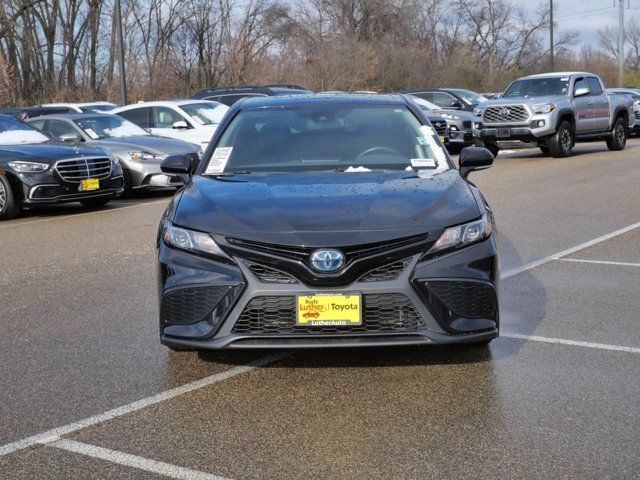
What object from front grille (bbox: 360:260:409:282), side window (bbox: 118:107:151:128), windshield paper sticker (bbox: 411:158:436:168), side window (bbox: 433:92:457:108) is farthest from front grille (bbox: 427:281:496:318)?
side window (bbox: 433:92:457:108)

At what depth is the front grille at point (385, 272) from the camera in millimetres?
4965

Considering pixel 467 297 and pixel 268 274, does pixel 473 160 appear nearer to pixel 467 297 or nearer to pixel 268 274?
pixel 467 297

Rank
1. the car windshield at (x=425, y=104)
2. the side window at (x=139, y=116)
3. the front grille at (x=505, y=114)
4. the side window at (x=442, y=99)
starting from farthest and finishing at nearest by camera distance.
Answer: the side window at (x=442, y=99), the car windshield at (x=425, y=104), the front grille at (x=505, y=114), the side window at (x=139, y=116)

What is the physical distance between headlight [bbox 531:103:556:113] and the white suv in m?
6.80

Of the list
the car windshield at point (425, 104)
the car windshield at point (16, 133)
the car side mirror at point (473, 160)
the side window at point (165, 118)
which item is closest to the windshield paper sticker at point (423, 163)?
the car side mirror at point (473, 160)

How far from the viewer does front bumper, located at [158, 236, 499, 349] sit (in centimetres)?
496

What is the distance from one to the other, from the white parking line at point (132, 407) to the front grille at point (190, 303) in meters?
0.37

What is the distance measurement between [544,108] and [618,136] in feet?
12.7

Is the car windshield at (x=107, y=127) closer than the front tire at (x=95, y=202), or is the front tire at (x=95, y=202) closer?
the front tire at (x=95, y=202)

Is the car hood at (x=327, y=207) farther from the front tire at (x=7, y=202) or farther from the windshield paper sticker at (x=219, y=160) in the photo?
the front tire at (x=7, y=202)

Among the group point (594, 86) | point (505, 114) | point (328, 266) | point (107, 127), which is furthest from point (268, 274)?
point (594, 86)

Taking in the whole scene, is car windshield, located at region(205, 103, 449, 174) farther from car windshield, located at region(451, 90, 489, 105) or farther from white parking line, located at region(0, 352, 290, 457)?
car windshield, located at region(451, 90, 489, 105)

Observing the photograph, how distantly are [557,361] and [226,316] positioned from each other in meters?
1.93

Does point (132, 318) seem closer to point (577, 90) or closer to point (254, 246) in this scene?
point (254, 246)
